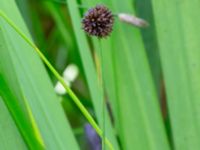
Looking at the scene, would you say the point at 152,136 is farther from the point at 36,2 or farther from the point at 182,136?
the point at 36,2

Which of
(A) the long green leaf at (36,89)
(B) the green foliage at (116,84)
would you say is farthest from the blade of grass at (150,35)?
(A) the long green leaf at (36,89)

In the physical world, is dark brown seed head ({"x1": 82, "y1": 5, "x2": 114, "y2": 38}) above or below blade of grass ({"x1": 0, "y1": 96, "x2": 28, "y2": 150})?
above

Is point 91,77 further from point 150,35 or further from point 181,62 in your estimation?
Answer: point 150,35

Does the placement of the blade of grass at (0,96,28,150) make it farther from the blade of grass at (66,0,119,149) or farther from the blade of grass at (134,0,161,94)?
the blade of grass at (134,0,161,94)

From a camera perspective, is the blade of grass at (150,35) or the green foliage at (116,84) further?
the blade of grass at (150,35)

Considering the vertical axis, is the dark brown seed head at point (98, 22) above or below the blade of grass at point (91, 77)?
above

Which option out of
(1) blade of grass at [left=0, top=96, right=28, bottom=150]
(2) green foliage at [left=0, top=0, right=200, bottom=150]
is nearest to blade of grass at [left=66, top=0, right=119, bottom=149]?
(2) green foliage at [left=0, top=0, right=200, bottom=150]

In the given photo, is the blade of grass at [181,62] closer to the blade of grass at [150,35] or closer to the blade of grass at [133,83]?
the blade of grass at [133,83]
